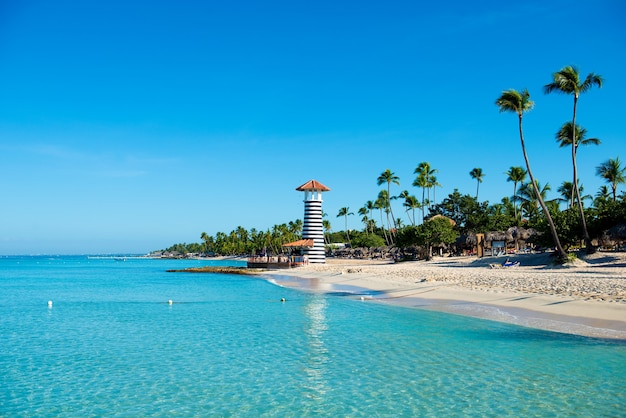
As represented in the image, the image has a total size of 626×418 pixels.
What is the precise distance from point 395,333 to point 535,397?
664 cm

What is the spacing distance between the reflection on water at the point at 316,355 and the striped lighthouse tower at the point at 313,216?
35870mm

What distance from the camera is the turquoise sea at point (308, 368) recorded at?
29.1 feet

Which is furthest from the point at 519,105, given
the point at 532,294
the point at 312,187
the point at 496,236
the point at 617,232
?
the point at 312,187

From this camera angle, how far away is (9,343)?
1528cm

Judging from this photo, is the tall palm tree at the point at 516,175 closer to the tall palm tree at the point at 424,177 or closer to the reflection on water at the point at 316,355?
the tall palm tree at the point at 424,177

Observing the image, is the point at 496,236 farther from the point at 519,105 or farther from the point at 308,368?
the point at 308,368

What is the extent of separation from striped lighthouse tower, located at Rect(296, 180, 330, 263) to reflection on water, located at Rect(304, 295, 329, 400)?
1412 inches

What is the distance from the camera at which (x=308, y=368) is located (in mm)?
11539

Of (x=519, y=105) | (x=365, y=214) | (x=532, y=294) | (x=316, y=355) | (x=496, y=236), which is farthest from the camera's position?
(x=365, y=214)

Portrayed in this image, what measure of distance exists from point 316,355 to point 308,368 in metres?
1.38

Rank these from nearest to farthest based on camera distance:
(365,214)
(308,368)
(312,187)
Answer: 1. (308,368)
2. (312,187)
3. (365,214)

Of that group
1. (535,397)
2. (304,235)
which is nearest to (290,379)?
(535,397)

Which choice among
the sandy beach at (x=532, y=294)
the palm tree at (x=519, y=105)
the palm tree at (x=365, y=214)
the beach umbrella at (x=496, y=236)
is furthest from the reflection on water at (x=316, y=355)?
the palm tree at (x=365, y=214)

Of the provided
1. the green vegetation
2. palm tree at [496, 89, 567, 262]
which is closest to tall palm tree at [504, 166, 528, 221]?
the green vegetation
